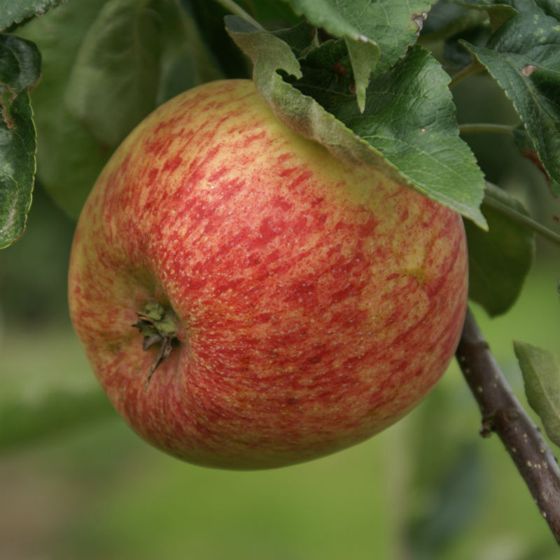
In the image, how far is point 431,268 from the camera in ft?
3.14

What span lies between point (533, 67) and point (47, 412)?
3.36ft

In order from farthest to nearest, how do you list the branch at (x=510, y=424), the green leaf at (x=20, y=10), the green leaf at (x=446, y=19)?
1. the green leaf at (x=446, y=19)
2. the branch at (x=510, y=424)
3. the green leaf at (x=20, y=10)

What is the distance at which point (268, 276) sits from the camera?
2.98ft

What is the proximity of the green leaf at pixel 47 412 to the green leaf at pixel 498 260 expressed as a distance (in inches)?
26.7

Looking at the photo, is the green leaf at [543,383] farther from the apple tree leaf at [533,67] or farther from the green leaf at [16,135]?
the green leaf at [16,135]

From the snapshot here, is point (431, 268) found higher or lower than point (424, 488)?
higher

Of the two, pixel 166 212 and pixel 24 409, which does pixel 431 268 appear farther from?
pixel 24 409

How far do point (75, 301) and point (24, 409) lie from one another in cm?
69

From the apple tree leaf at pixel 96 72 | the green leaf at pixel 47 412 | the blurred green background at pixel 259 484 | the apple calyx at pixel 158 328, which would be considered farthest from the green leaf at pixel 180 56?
the green leaf at pixel 47 412

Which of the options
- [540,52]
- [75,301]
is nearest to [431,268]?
[540,52]

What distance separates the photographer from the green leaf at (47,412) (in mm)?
1701

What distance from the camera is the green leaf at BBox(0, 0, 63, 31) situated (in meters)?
0.88

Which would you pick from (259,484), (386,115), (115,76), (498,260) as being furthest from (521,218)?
(259,484)

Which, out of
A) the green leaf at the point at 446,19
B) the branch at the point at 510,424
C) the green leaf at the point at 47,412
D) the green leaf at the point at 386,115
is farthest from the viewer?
the green leaf at the point at 47,412
